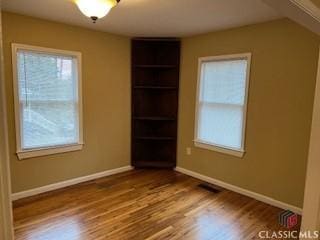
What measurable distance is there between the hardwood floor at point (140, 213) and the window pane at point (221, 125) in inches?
29.3

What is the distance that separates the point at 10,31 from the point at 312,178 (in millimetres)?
3507

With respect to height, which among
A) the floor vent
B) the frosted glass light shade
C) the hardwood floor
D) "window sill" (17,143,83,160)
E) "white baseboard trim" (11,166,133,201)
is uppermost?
the frosted glass light shade

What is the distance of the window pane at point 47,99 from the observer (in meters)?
2.96

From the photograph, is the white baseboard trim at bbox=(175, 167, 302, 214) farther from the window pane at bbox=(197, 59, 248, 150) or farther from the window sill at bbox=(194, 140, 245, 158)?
the window pane at bbox=(197, 59, 248, 150)

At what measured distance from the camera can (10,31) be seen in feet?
9.05

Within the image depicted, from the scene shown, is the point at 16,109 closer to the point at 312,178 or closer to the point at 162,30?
the point at 162,30

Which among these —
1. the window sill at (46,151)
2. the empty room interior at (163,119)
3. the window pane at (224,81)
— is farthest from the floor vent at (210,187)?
the window sill at (46,151)

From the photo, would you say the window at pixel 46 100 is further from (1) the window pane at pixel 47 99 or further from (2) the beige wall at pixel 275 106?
(2) the beige wall at pixel 275 106

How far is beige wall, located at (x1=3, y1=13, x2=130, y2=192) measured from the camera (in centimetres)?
288

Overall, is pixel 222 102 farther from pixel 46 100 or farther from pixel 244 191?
pixel 46 100

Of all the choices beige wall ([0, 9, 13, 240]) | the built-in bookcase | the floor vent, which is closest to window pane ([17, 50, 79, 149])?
the built-in bookcase

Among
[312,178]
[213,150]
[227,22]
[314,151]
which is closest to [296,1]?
[314,151]

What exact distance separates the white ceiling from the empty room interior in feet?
0.07

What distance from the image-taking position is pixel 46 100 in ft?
10.4
